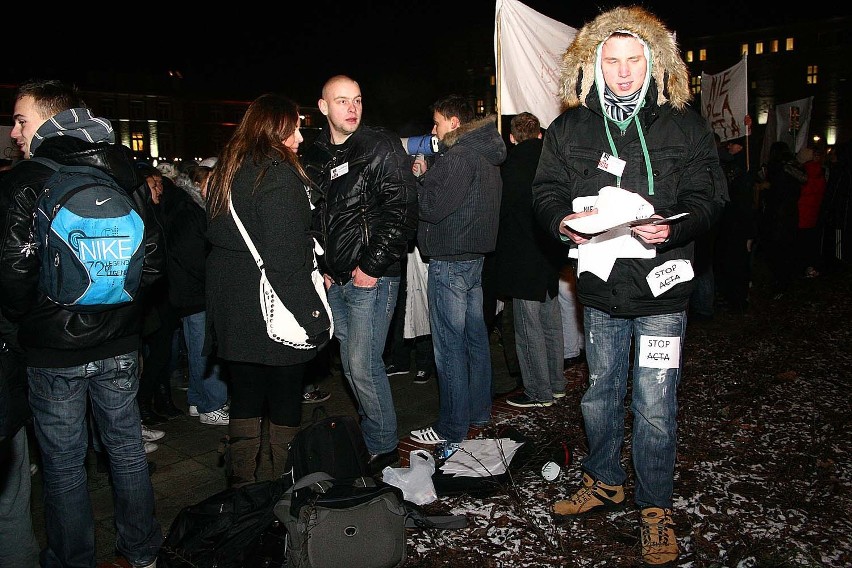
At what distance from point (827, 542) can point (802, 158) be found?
10.4m

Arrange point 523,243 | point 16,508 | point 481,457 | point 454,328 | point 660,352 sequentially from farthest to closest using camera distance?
point 523,243 < point 454,328 < point 481,457 < point 660,352 < point 16,508

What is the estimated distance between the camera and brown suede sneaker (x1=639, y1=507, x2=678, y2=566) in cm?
318

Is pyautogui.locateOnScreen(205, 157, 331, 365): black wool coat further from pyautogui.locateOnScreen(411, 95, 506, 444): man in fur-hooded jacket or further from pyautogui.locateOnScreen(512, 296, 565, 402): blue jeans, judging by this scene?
pyautogui.locateOnScreen(512, 296, 565, 402): blue jeans

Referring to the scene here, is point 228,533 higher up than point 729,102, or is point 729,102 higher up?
point 729,102

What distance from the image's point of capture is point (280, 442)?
3588 mm

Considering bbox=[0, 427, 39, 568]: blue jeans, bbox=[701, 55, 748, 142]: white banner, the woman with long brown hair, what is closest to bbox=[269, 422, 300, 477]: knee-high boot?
the woman with long brown hair

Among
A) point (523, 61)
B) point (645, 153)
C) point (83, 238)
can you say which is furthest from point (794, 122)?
point (83, 238)

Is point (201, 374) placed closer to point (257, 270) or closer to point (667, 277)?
point (257, 270)

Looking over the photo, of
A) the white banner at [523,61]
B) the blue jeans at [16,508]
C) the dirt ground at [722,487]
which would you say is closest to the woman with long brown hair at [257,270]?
the blue jeans at [16,508]

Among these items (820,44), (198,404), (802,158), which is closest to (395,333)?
(198,404)

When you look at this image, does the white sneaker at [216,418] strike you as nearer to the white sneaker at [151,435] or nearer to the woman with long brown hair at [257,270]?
the white sneaker at [151,435]

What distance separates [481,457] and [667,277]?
1.85 meters

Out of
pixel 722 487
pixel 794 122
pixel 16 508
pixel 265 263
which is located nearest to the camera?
pixel 16 508

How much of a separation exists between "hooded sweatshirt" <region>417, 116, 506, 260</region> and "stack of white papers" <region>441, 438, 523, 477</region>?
4.21 feet
